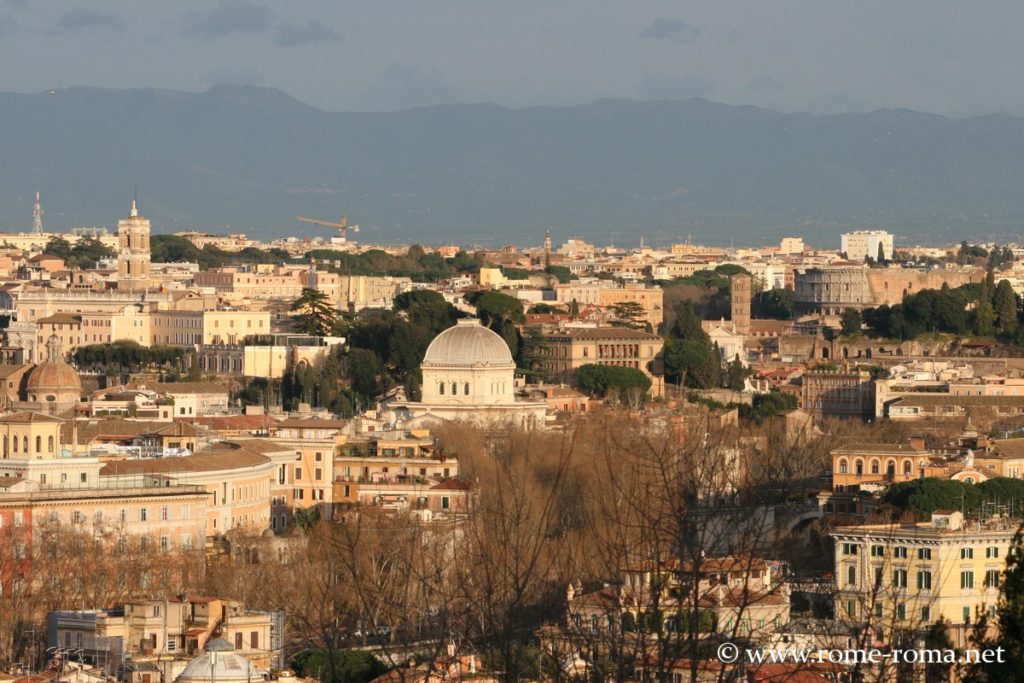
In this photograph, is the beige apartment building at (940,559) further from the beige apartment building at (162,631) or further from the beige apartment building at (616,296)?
the beige apartment building at (616,296)

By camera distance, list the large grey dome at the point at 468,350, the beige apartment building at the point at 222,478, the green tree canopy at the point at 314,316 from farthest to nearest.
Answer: the green tree canopy at the point at 314,316 → the large grey dome at the point at 468,350 → the beige apartment building at the point at 222,478

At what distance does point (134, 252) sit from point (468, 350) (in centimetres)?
3715

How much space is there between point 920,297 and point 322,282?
2464 cm

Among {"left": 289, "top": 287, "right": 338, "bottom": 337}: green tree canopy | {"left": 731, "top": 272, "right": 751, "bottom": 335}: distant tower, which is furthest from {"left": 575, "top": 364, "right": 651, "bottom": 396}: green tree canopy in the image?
{"left": 731, "top": 272, "right": 751, "bottom": 335}: distant tower

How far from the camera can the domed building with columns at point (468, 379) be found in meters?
63.3

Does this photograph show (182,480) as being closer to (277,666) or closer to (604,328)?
(277,666)

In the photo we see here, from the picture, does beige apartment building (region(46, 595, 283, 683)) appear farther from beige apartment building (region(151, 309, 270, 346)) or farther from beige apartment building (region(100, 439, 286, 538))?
beige apartment building (region(151, 309, 270, 346))

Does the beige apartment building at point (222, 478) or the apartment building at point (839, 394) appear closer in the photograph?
the beige apartment building at point (222, 478)

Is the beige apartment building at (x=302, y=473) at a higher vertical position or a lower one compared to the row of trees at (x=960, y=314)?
lower

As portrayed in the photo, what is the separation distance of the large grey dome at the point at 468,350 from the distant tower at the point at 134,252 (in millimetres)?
32353

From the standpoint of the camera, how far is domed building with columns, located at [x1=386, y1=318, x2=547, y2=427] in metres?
63.3

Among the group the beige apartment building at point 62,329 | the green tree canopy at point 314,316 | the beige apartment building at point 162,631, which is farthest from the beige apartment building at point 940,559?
the beige apartment building at point 62,329

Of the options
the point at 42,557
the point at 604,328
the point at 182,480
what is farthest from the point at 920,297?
the point at 42,557

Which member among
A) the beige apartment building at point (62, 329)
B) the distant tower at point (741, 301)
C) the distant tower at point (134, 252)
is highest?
the distant tower at point (134, 252)
